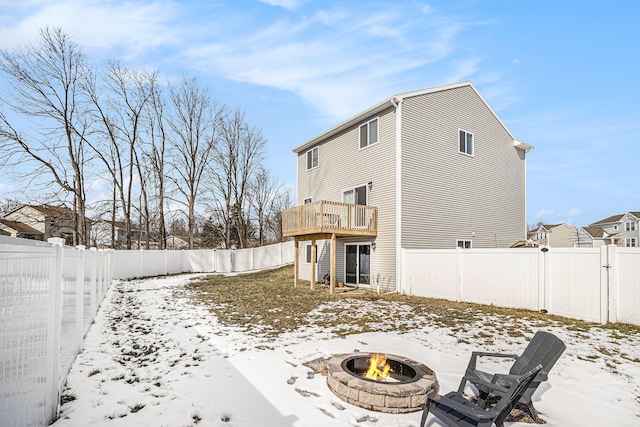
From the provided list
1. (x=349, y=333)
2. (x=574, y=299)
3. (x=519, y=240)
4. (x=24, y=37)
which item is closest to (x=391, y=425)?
(x=349, y=333)

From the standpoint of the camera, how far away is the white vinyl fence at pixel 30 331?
180 centimetres

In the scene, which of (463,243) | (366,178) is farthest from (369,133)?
(463,243)

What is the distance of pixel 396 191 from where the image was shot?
40.8 ft

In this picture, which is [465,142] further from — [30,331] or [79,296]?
[30,331]

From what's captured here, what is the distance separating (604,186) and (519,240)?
20.6m

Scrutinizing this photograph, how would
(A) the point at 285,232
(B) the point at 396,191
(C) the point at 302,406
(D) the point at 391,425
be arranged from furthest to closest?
(A) the point at 285,232 < (B) the point at 396,191 < (C) the point at 302,406 < (D) the point at 391,425

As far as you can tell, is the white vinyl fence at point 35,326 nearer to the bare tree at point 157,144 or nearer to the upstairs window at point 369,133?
the upstairs window at point 369,133

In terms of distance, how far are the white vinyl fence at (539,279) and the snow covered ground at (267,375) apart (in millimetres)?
1241

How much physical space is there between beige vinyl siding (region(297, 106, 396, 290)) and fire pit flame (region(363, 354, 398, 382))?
27.6 ft

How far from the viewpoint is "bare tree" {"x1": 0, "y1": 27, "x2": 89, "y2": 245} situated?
1805 centimetres

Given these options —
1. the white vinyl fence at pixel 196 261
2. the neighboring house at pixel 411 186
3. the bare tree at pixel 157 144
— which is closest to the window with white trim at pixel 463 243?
the neighboring house at pixel 411 186

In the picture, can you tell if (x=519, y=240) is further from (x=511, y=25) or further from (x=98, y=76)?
(x=98, y=76)

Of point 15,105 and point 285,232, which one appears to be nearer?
point 285,232

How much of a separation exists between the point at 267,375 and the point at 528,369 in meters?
2.93
